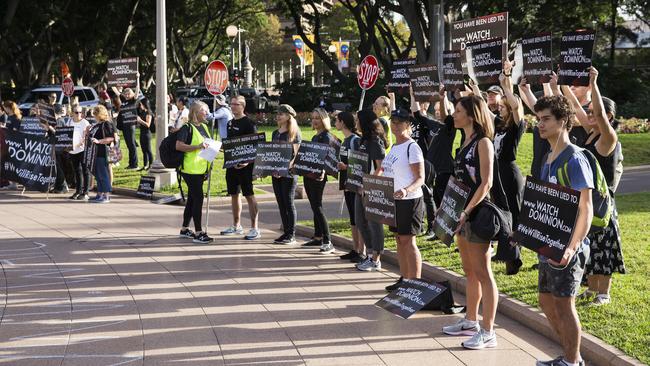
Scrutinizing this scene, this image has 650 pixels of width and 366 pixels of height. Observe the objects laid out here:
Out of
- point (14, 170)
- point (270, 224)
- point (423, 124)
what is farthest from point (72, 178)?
point (423, 124)

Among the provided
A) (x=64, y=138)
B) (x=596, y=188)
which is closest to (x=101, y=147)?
(x=64, y=138)

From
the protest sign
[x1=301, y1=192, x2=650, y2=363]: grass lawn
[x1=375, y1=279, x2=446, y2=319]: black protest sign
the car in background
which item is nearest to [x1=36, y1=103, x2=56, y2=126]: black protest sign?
[x1=301, y1=192, x2=650, y2=363]: grass lawn

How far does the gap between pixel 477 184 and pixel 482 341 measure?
1228 millimetres

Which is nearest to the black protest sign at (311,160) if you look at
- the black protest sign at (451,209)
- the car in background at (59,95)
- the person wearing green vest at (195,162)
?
the person wearing green vest at (195,162)

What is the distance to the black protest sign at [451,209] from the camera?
7.08 meters

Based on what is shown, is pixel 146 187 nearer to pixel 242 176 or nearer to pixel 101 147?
pixel 101 147

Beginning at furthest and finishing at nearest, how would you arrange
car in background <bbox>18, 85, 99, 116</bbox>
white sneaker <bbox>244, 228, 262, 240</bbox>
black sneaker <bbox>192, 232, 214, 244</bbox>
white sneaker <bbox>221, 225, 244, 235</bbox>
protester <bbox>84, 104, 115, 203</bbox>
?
car in background <bbox>18, 85, 99, 116</bbox> → protester <bbox>84, 104, 115, 203</bbox> → white sneaker <bbox>221, 225, 244, 235</bbox> → white sneaker <bbox>244, 228, 262, 240</bbox> → black sneaker <bbox>192, 232, 214, 244</bbox>

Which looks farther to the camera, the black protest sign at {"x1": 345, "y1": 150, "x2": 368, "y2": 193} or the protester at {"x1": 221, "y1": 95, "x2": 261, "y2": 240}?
the protester at {"x1": 221, "y1": 95, "x2": 261, "y2": 240}

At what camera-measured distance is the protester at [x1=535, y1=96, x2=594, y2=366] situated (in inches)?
230

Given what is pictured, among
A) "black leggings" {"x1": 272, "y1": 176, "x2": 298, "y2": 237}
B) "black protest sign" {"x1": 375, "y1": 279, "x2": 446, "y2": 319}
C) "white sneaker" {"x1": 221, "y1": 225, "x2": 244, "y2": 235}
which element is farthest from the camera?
"white sneaker" {"x1": 221, "y1": 225, "x2": 244, "y2": 235}

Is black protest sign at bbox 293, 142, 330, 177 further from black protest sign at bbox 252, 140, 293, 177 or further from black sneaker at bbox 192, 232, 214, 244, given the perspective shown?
black sneaker at bbox 192, 232, 214, 244

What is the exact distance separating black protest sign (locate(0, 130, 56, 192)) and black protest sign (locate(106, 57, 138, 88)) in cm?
348

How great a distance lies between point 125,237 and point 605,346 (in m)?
7.89

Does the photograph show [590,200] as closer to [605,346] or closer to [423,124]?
[605,346]
